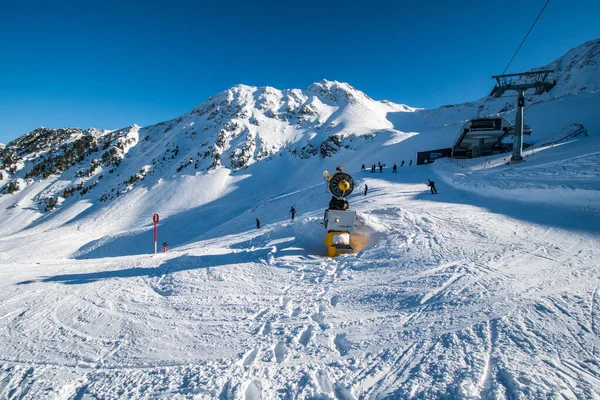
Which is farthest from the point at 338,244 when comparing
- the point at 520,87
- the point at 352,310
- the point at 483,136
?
the point at 483,136

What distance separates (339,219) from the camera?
30.2 ft

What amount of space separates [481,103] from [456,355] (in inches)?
4396

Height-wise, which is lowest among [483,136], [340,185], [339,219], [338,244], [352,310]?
[352,310]

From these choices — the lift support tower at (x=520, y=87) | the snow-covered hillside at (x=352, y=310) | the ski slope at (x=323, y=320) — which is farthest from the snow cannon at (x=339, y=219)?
the lift support tower at (x=520, y=87)

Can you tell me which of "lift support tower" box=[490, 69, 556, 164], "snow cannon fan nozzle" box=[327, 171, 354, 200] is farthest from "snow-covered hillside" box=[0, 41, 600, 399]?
"lift support tower" box=[490, 69, 556, 164]

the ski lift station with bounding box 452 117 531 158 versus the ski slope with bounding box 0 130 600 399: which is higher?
the ski lift station with bounding box 452 117 531 158

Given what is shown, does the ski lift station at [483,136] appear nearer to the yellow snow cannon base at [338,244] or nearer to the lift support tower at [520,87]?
the lift support tower at [520,87]

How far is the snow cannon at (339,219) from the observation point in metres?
8.80

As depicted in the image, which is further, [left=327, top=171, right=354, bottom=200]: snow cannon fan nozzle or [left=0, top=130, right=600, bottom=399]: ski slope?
[left=327, top=171, right=354, bottom=200]: snow cannon fan nozzle

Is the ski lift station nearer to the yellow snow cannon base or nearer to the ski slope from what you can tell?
the ski slope

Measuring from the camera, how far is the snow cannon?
8.80 m

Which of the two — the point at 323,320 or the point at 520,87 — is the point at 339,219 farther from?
the point at 520,87

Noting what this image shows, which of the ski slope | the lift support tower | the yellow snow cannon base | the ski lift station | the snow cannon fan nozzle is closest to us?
the ski slope

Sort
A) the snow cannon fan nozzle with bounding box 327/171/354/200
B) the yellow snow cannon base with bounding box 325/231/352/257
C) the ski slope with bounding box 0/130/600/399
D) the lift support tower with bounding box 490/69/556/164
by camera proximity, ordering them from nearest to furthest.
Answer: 1. the ski slope with bounding box 0/130/600/399
2. the yellow snow cannon base with bounding box 325/231/352/257
3. the snow cannon fan nozzle with bounding box 327/171/354/200
4. the lift support tower with bounding box 490/69/556/164
